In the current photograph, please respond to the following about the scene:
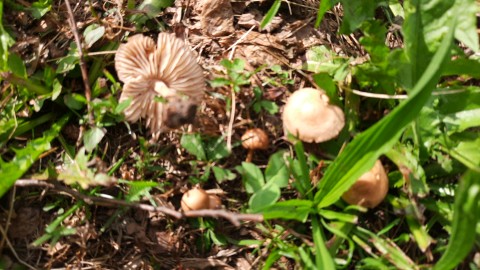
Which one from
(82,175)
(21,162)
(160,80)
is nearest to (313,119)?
(160,80)

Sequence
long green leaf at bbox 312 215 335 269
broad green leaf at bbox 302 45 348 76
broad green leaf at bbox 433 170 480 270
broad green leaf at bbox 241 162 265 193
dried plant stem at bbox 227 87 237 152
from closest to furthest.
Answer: broad green leaf at bbox 433 170 480 270, long green leaf at bbox 312 215 335 269, broad green leaf at bbox 241 162 265 193, dried plant stem at bbox 227 87 237 152, broad green leaf at bbox 302 45 348 76

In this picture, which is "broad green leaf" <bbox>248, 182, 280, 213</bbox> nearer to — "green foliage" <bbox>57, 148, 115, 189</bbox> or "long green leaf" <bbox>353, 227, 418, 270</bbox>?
"long green leaf" <bbox>353, 227, 418, 270</bbox>

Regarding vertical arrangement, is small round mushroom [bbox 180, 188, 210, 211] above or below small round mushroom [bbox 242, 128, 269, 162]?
below

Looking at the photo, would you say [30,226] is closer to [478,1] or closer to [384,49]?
[384,49]

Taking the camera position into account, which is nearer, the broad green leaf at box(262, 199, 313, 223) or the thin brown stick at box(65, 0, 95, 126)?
the broad green leaf at box(262, 199, 313, 223)

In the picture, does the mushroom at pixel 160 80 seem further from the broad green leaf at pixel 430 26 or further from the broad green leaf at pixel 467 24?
the broad green leaf at pixel 467 24

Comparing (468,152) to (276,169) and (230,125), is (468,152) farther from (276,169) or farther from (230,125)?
(230,125)

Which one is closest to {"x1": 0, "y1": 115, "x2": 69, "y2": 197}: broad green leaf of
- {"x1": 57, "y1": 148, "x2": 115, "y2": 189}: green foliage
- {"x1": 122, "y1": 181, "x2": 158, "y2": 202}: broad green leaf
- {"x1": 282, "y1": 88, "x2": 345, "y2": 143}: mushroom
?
{"x1": 57, "y1": 148, "x2": 115, "y2": 189}: green foliage
